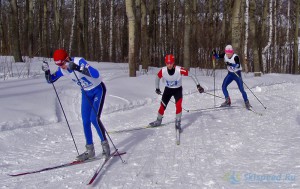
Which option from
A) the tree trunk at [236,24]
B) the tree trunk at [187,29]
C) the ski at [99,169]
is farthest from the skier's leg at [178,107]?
the tree trunk at [187,29]

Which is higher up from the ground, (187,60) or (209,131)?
(187,60)

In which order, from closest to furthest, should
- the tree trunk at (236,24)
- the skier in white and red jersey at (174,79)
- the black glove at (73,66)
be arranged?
the black glove at (73,66)
the skier in white and red jersey at (174,79)
the tree trunk at (236,24)

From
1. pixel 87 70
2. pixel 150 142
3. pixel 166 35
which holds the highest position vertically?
pixel 166 35

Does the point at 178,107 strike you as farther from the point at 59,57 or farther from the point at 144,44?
the point at 144,44

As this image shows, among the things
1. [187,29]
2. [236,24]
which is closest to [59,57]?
[236,24]

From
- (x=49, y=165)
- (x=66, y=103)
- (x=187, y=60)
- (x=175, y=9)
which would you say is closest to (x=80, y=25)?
(x=187, y=60)

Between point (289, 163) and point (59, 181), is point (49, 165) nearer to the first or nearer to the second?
point (59, 181)

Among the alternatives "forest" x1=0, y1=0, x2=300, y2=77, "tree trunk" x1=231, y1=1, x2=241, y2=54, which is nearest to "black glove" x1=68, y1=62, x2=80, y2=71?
"forest" x1=0, y1=0, x2=300, y2=77

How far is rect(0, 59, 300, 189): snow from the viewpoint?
447 cm

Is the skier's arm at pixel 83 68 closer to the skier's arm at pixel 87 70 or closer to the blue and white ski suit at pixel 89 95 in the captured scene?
the skier's arm at pixel 87 70

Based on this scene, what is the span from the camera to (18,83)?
10727mm

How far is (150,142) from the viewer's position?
6555 millimetres

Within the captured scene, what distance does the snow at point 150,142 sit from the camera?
447 cm

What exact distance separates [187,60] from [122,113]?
26.6ft
